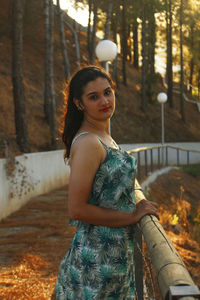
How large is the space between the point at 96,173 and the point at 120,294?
1.94 ft

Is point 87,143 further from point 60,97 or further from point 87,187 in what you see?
point 60,97

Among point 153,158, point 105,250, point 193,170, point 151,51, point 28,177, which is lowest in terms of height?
point 193,170

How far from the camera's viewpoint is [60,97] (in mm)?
32625

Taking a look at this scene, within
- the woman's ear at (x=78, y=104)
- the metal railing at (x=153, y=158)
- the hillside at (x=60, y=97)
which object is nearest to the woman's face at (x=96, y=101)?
the woman's ear at (x=78, y=104)

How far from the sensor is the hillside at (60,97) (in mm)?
26191

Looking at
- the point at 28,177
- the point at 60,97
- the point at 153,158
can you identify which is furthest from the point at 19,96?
the point at 60,97

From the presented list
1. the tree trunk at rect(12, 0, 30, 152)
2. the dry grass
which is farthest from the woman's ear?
the tree trunk at rect(12, 0, 30, 152)

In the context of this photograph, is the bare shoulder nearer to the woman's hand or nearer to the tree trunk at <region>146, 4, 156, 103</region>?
the woman's hand

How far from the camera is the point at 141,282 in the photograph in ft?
10.6

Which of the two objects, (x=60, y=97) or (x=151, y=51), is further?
(x=151, y=51)

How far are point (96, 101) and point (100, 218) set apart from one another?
1.96ft

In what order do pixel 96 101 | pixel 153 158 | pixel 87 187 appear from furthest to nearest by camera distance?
pixel 153 158 → pixel 96 101 → pixel 87 187

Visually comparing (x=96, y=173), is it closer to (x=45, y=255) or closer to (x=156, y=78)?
(x=45, y=255)

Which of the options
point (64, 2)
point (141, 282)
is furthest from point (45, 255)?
point (64, 2)
